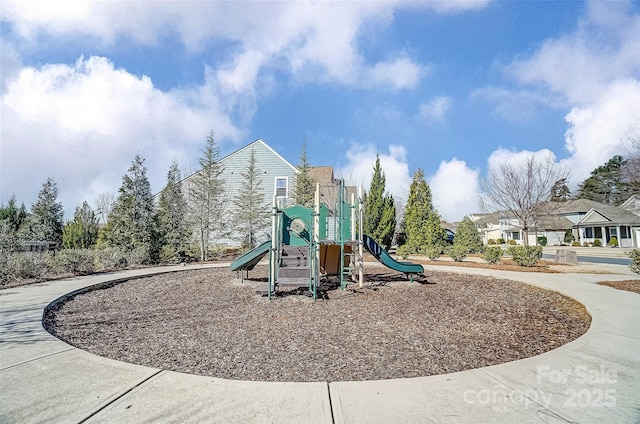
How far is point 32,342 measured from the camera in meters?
4.00

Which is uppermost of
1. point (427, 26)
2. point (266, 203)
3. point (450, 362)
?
point (427, 26)

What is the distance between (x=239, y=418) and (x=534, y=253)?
15.1 m

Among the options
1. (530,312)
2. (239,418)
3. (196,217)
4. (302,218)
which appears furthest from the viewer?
(196,217)

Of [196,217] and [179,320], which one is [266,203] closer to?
[196,217]

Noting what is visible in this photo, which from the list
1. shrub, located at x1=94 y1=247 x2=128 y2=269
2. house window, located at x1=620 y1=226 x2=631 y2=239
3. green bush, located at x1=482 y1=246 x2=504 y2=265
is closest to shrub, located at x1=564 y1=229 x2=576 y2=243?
house window, located at x1=620 y1=226 x2=631 y2=239

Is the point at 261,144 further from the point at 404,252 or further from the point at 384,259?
the point at 384,259

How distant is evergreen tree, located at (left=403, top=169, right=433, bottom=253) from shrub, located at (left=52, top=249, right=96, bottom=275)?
15.4 metres

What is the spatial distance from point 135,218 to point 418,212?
50.0ft

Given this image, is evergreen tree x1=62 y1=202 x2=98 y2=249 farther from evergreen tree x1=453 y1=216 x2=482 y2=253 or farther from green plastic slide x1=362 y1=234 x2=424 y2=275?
evergreen tree x1=453 y1=216 x2=482 y2=253

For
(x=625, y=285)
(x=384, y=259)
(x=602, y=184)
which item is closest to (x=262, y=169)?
(x=384, y=259)

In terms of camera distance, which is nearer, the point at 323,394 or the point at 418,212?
the point at 323,394

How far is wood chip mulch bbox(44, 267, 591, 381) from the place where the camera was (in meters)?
3.62

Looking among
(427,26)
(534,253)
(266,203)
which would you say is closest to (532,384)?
(427,26)

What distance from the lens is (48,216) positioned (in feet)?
69.8
